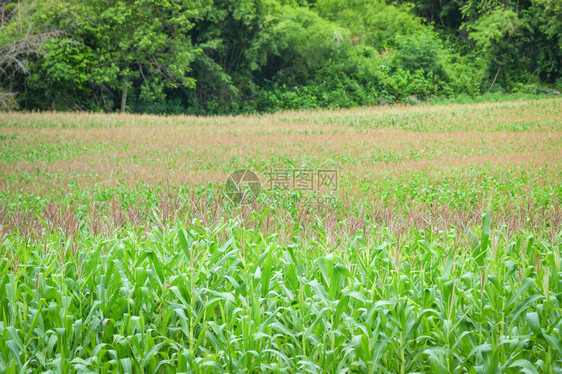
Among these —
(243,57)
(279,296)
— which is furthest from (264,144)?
(243,57)

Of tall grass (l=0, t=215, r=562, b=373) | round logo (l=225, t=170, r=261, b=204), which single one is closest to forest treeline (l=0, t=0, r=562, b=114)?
round logo (l=225, t=170, r=261, b=204)

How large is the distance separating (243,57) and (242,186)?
73.8 feet

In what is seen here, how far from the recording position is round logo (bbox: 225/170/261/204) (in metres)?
6.64

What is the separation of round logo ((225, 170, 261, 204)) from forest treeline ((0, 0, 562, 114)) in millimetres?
16956

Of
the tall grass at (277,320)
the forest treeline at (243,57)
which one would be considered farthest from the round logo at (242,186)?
the forest treeline at (243,57)

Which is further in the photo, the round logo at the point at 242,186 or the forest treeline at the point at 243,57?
the forest treeline at the point at 243,57

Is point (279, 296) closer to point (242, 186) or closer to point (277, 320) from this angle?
point (277, 320)

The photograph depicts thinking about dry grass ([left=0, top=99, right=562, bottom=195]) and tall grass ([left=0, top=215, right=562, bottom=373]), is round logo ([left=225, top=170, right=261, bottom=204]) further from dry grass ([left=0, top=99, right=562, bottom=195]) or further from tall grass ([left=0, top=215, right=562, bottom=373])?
tall grass ([left=0, top=215, right=562, bottom=373])

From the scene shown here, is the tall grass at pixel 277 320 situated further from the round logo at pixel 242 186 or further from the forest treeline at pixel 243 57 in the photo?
the forest treeline at pixel 243 57

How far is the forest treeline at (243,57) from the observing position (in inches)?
963

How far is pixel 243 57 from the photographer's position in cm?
2895

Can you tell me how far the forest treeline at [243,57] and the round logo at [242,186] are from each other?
17.0 metres

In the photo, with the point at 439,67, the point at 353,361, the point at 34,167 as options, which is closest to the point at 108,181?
the point at 34,167

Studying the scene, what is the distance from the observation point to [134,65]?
26969 millimetres
